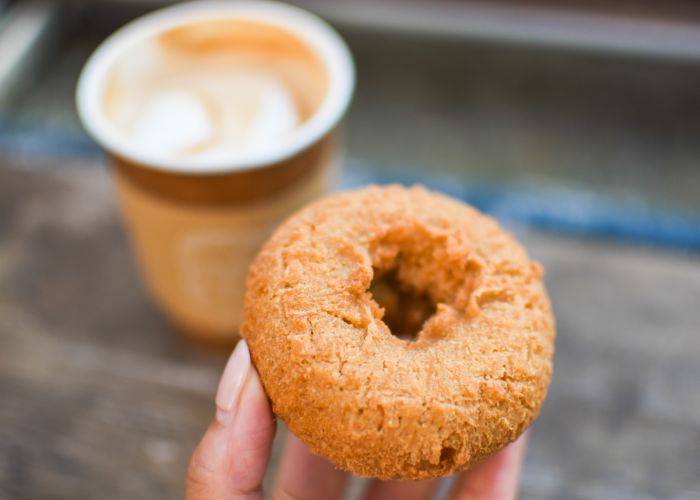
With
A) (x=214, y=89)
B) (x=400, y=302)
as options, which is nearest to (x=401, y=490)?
(x=400, y=302)

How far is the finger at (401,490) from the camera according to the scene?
0.73 metres

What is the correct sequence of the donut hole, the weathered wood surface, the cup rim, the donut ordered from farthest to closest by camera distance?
the weathered wood surface
the cup rim
the donut hole
the donut

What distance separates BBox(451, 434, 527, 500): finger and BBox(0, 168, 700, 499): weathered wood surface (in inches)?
6.8

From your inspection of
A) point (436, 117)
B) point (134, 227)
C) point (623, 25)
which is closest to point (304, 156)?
point (134, 227)

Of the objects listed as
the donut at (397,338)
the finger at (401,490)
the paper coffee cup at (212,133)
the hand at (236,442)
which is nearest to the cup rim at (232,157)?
the paper coffee cup at (212,133)

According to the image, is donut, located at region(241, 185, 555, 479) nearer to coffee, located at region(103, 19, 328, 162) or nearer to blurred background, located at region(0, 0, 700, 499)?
coffee, located at region(103, 19, 328, 162)

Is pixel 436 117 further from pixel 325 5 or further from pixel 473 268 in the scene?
pixel 473 268

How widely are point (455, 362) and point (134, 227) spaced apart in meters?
0.49

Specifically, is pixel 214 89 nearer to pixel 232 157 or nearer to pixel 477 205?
pixel 232 157

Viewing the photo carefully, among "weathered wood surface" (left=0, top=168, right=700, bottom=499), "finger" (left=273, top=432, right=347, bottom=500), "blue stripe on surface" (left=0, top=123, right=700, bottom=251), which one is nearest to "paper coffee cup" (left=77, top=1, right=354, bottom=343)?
"weathered wood surface" (left=0, top=168, right=700, bottom=499)

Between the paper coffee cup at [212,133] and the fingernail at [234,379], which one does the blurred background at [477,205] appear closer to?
the paper coffee cup at [212,133]

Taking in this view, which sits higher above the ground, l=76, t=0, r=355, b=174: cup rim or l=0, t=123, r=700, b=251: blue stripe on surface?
l=76, t=0, r=355, b=174: cup rim

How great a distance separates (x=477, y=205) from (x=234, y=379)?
701 millimetres

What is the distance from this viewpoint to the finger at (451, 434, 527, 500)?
0.68 meters
